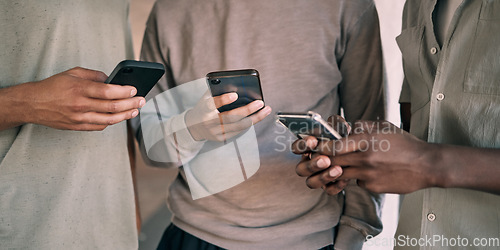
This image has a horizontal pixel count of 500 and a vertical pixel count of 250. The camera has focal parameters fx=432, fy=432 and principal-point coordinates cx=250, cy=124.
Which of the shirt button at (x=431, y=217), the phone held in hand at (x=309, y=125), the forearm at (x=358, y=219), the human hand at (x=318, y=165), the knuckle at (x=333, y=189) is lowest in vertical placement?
the forearm at (x=358, y=219)

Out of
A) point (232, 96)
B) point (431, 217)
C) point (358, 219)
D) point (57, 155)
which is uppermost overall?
point (232, 96)

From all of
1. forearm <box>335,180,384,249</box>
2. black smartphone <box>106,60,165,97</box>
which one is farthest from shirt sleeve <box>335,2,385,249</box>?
black smartphone <box>106,60,165,97</box>

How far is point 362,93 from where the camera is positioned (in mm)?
1078

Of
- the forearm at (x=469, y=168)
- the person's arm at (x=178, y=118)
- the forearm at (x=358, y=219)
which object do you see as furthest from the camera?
the forearm at (x=358, y=219)

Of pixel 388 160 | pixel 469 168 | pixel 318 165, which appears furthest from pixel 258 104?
pixel 469 168

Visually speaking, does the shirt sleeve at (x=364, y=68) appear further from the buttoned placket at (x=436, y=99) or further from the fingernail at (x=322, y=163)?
the fingernail at (x=322, y=163)

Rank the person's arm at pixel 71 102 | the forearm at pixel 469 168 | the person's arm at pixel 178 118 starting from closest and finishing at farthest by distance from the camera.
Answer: the forearm at pixel 469 168 → the person's arm at pixel 71 102 → the person's arm at pixel 178 118

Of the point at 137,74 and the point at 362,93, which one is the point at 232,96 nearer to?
the point at 137,74

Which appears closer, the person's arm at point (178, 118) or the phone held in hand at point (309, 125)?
the phone held in hand at point (309, 125)

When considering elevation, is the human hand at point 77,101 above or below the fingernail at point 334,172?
above

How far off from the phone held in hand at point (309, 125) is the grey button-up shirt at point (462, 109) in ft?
0.66

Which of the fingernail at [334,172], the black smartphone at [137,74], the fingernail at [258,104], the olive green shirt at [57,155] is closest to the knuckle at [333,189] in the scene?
the fingernail at [334,172]

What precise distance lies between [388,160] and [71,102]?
56 centimetres

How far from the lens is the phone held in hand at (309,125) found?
74cm
